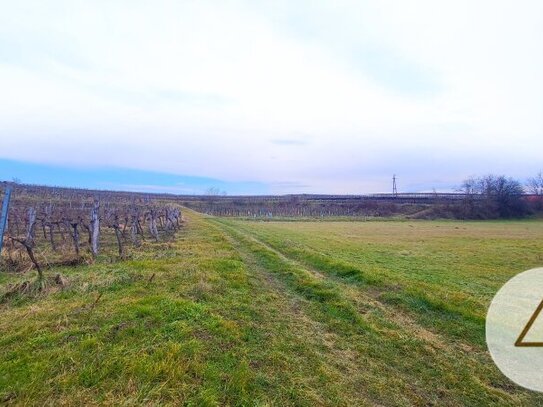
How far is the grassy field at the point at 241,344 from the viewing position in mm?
4828

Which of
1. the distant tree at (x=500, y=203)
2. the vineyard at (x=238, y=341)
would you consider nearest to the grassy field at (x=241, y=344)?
the vineyard at (x=238, y=341)

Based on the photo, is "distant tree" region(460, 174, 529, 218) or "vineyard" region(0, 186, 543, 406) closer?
"vineyard" region(0, 186, 543, 406)

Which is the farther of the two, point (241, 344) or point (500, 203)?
point (500, 203)

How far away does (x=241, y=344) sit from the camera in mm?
6371

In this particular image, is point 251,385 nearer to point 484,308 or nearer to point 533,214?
point 484,308

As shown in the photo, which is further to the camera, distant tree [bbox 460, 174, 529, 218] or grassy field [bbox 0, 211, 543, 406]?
distant tree [bbox 460, 174, 529, 218]

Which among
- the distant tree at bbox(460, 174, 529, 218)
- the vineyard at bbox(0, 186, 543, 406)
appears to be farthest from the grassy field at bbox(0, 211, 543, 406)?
the distant tree at bbox(460, 174, 529, 218)

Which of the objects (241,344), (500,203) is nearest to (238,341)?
(241,344)

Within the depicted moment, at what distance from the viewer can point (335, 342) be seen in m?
6.78

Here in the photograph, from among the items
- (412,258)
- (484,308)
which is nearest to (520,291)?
(484,308)

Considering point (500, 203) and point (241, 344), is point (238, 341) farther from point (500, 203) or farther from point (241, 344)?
point (500, 203)

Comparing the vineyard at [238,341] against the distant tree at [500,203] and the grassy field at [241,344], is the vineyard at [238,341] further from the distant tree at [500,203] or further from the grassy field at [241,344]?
the distant tree at [500,203]

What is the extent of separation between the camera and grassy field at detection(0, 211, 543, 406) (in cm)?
483

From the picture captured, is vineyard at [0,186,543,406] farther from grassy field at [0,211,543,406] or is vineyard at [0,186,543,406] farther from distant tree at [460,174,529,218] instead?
distant tree at [460,174,529,218]
